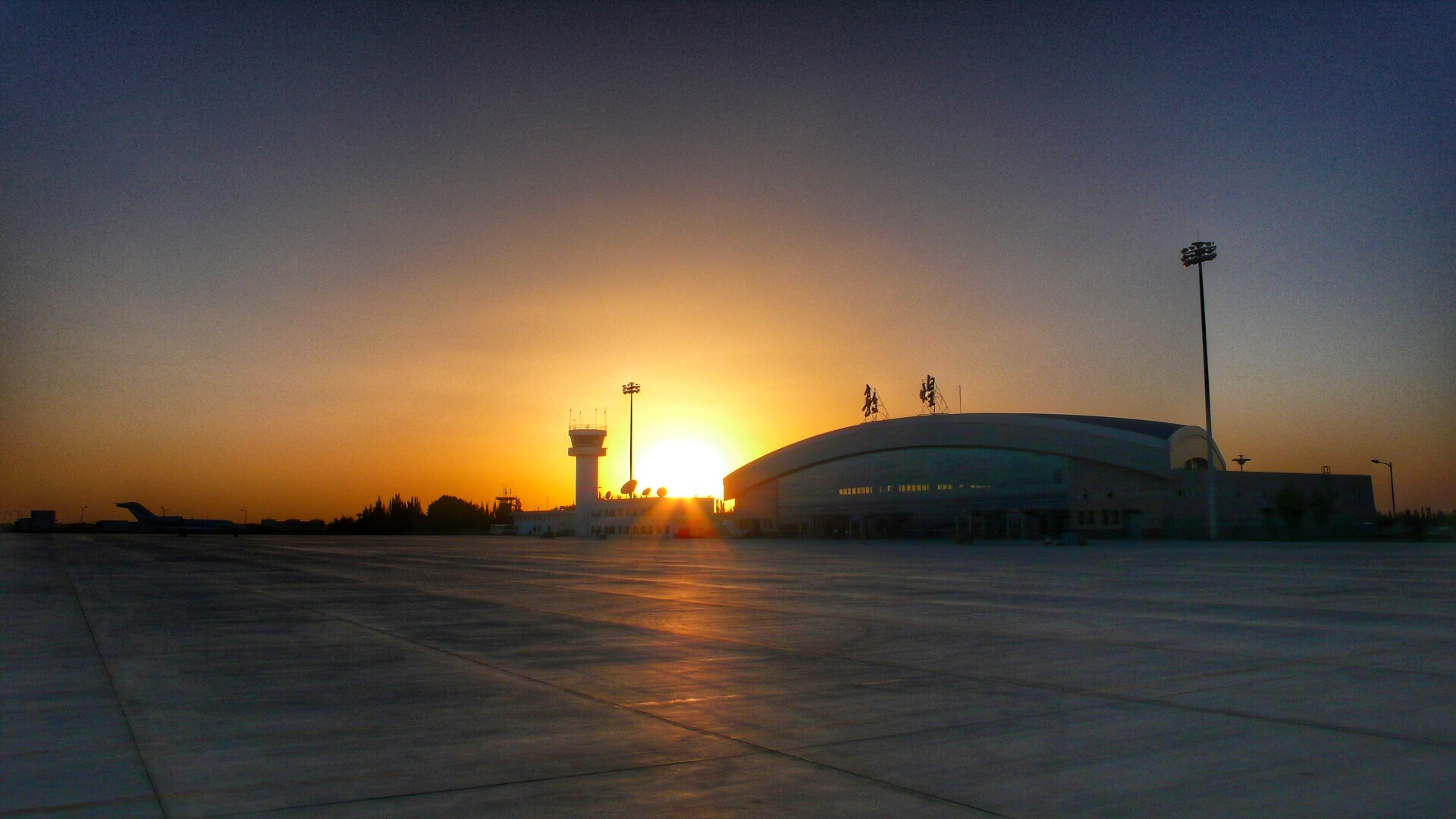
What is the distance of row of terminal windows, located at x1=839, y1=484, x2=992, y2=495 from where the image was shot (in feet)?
326

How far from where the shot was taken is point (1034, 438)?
311ft

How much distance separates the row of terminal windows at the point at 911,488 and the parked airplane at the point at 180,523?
68.9 metres

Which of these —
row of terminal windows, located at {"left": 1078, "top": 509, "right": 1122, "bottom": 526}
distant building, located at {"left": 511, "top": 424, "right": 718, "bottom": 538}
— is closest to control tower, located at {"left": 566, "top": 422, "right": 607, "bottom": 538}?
distant building, located at {"left": 511, "top": 424, "right": 718, "bottom": 538}

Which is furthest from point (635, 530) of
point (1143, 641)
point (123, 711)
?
point (123, 711)

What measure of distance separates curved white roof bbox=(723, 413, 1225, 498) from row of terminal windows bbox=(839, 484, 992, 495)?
398 centimetres

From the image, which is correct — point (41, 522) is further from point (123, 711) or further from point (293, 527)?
point (123, 711)

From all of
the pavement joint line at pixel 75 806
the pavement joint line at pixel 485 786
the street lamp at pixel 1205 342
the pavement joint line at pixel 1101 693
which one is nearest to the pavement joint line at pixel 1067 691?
the pavement joint line at pixel 1101 693

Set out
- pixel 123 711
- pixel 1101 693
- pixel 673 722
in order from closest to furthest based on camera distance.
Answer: pixel 673 722, pixel 123 711, pixel 1101 693

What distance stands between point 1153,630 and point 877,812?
35.4ft

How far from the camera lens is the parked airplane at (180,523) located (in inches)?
4110

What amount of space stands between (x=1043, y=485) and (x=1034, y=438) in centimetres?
454

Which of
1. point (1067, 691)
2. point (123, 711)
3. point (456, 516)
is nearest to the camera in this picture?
point (123, 711)

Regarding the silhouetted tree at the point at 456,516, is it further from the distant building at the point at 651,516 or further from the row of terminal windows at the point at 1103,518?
the row of terminal windows at the point at 1103,518

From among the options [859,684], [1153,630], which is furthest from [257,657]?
[1153,630]
